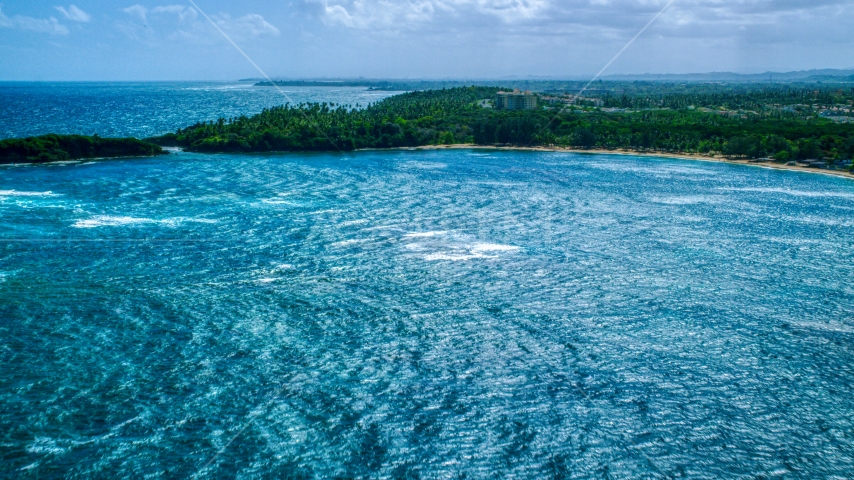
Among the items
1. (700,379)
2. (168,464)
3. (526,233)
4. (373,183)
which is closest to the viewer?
(168,464)

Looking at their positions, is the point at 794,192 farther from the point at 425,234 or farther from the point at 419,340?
the point at 419,340

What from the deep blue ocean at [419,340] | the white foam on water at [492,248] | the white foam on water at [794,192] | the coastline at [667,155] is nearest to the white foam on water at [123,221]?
the deep blue ocean at [419,340]

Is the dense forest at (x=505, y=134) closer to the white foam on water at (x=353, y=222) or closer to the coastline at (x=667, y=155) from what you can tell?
the coastline at (x=667, y=155)

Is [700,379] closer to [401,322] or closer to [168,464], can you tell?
[401,322]

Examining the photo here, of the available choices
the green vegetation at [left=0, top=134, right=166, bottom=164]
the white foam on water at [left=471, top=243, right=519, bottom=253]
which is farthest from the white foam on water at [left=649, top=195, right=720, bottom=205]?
the green vegetation at [left=0, top=134, right=166, bottom=164]

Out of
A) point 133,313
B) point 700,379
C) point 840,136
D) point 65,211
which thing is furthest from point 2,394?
point 840,136

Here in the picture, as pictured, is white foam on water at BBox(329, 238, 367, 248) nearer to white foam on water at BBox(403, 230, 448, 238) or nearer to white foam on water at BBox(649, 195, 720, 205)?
white foam on water at BBox(403, 230, 448, 238)
